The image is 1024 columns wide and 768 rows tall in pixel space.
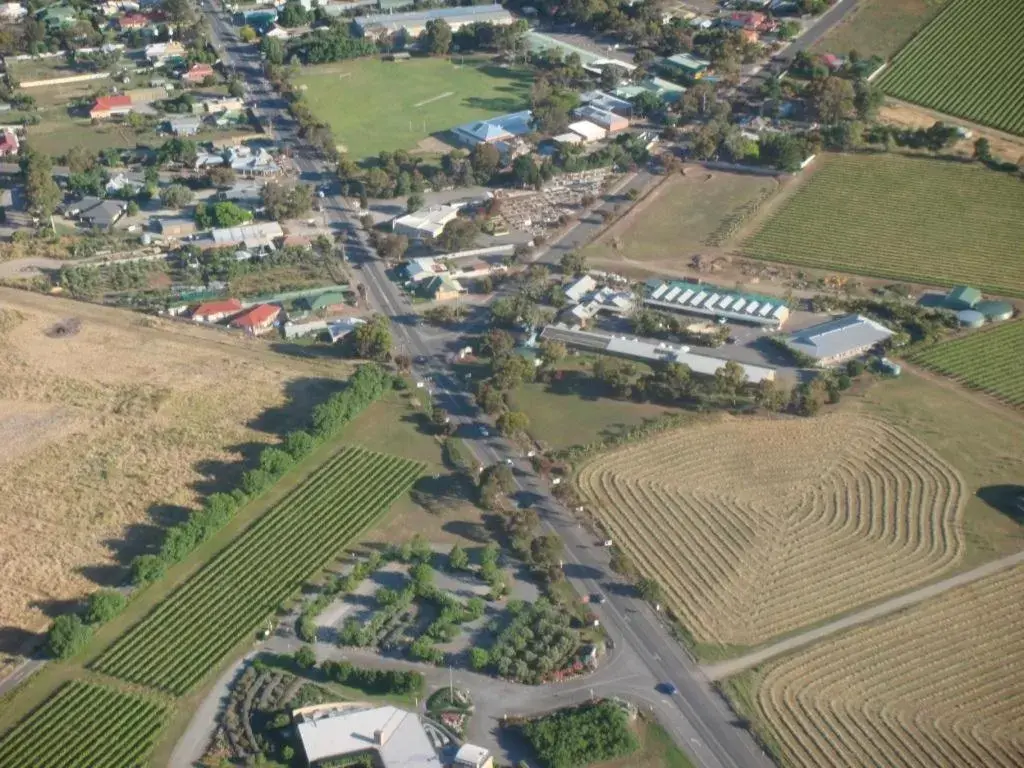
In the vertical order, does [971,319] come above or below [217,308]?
above

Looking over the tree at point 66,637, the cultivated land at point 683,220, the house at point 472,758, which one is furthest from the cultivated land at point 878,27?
the tree at point 66,637

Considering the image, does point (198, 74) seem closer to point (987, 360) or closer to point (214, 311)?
point (214, 311)

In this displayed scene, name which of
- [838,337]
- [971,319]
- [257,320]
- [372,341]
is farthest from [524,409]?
[971,319]

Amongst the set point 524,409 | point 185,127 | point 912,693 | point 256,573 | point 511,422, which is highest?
point 185,127

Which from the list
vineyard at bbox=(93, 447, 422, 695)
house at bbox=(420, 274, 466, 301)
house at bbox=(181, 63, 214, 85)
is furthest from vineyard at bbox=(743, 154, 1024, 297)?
house at bbox=(181, 63, 214, 85)

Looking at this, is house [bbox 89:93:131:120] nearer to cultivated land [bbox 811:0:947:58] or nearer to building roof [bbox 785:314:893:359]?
cultivated land [bbox 811:0:947:58]

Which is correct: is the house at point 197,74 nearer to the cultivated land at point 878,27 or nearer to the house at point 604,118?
the house at point 604,118

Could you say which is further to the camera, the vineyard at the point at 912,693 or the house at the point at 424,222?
the house at the point at 424,222
